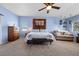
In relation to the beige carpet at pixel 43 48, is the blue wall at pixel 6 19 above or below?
above

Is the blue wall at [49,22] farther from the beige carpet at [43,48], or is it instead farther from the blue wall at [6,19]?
the beige carpet at [43,48]

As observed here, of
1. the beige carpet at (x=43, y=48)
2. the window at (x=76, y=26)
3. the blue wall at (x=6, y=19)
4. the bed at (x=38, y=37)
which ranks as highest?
the blue wall at (x=6, y=19)

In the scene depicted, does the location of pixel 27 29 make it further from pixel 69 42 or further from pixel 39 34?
pixel 69 42

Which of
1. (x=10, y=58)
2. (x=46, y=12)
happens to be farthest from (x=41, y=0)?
(x=10, y=58)

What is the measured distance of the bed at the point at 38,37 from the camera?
3.47 m

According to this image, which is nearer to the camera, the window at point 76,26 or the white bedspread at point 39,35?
the window at point 76,26

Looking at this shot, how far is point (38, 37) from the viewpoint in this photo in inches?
140

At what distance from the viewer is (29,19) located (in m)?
3.39

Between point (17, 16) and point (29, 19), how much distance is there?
39 cm

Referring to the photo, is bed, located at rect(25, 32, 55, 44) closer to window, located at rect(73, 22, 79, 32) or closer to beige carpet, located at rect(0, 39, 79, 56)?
beige carpet, located at rect(0, 39, 79, 56)

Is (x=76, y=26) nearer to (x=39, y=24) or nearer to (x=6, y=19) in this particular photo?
(x=39, y=24)

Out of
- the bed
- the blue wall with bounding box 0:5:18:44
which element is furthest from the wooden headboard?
the blue wall with bounding box 0:5:18:44

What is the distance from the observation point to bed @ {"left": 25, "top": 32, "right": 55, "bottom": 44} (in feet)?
11.4

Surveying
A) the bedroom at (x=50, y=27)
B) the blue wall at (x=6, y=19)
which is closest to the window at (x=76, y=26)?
the bedroom at (x=50, y=27)
